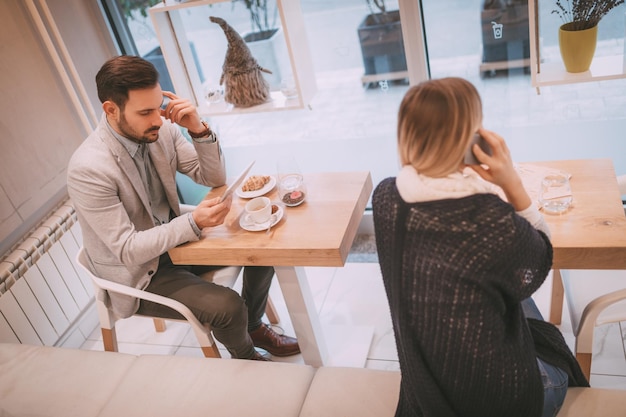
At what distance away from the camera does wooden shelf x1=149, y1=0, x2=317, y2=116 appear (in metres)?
2.42

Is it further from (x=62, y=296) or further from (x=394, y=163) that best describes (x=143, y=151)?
(x=394, y=163)

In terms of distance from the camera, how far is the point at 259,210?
1880 mm

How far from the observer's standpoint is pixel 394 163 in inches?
124

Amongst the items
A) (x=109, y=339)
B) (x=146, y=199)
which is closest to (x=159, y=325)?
(x=109, y=339)

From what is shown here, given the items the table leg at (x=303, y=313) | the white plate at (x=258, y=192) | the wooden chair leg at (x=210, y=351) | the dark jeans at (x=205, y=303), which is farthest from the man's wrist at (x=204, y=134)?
the wooden chair leg at (x=210, y=351)

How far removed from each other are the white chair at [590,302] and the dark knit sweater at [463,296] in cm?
39

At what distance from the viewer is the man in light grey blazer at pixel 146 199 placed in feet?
6.19

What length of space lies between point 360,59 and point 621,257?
1704mm

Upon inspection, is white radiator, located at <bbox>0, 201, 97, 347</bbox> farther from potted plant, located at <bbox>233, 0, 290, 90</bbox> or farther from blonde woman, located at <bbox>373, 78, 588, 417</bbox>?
blonde woman, located at <bbox>373, 78, 588, 417</bbox>

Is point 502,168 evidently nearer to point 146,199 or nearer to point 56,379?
point 146,199

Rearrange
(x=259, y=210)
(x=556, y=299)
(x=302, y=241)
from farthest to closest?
(x=556, y=299), (x=259, y=210), (x=302, y=241)

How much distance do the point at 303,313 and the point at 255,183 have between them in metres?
→ 0.54

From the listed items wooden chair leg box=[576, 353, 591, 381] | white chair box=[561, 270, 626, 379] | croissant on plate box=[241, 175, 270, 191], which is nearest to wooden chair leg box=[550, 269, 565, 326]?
white chair box=[561, 270, 626, 379]

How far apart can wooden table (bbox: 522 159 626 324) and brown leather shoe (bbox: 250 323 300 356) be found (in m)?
1.26
